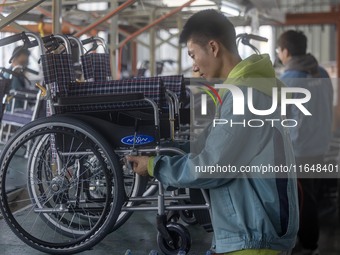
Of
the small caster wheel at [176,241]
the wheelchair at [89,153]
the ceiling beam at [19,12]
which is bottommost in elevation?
the small caster wheel at [176,241]

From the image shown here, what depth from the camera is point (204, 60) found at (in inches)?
77.2

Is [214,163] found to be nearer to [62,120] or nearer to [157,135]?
[157,135]

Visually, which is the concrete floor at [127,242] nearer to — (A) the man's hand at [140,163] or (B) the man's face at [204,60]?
(A) the man's hand at [140,163]

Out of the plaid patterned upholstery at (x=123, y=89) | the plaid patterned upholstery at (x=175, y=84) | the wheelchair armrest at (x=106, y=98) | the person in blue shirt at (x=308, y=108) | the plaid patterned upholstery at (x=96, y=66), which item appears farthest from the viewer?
the person in blue shirt at (x=308, y=108)

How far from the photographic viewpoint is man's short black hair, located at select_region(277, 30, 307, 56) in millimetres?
3945

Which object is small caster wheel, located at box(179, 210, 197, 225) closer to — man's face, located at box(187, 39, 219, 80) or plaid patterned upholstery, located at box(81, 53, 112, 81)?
plaid patterned upholstery, located at box(81, 53, 112, 81)

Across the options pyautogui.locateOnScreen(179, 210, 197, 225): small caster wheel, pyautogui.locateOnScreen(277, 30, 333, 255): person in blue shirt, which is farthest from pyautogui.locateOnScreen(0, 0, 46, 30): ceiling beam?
pyautogui.locateOnScreen(277, 30, 333, 255): person in blue shirt

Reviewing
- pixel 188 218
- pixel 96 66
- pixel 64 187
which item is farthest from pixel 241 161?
pixel 96 66

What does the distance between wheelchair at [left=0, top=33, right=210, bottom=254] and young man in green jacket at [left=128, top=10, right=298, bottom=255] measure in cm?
44

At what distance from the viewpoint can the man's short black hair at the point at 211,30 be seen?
1.96 metres

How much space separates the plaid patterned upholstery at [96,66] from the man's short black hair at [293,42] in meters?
1.23

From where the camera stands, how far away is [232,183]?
1.91 meters

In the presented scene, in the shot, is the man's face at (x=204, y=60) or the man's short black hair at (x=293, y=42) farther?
the man's short black hair at (x=293, y=42)

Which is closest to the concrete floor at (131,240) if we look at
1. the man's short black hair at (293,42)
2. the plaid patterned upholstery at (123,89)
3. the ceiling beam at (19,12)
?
the plaid patterned upholstery at (123,89)
